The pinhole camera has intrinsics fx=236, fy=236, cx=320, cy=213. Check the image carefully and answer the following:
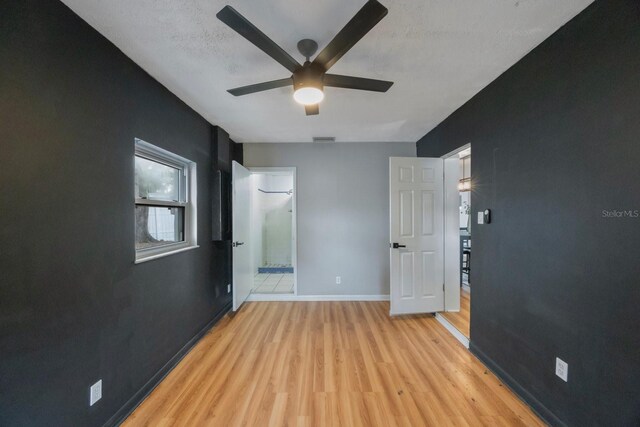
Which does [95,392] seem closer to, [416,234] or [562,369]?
[562,369]

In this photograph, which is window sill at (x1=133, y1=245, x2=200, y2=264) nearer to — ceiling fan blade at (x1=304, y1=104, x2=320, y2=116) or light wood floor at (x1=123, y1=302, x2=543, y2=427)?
light wood floor at (x1=123, y1=302, x2=543, y2=427)

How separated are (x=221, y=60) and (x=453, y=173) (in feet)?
9.20

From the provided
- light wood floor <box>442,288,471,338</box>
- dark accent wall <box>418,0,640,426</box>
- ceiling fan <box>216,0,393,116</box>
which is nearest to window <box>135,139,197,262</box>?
ceiling fan <box>216,0,393,116</box>

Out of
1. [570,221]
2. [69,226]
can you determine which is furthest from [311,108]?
[570,221]

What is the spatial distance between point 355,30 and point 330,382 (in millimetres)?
2339

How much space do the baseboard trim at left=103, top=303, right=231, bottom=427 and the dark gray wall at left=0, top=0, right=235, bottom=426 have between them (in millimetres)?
23

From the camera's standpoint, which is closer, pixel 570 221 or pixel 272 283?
pixel 570 221

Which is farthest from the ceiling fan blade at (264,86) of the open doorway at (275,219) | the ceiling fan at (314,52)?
the open doorway at (275,219)

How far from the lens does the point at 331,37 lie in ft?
4.81

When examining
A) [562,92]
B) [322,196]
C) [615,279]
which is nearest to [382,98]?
[562,92]

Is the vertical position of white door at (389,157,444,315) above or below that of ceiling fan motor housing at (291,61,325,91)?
below

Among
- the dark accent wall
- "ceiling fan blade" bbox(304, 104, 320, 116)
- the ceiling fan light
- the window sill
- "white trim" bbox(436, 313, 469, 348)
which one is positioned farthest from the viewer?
"white trim" bbox(436, 313, 469, 348)

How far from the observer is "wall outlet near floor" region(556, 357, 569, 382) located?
4.59 feet

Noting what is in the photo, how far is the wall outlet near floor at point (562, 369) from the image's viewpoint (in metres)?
1.40
